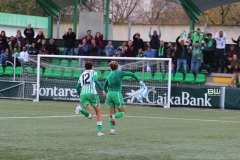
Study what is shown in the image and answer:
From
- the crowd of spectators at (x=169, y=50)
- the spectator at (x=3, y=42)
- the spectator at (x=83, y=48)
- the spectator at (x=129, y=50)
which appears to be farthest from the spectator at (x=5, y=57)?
the spectator at (x=129, y=50)

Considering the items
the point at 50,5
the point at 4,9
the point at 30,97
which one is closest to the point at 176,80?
the point at 30,97

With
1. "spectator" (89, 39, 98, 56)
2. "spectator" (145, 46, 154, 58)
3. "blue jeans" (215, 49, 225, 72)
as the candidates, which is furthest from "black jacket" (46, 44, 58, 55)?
"blue jeans" (215, 49, 225, 72)

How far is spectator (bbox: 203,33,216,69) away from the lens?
2998cm

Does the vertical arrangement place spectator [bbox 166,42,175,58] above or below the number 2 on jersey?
above

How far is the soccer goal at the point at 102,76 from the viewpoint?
91.7ft

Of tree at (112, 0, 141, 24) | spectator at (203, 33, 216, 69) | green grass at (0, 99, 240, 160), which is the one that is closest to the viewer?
green grass at (0, 99, 240, 160)

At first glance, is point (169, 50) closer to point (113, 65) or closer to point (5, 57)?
point (5, 57)

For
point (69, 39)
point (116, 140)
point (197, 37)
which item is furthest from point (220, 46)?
point (116, 140)

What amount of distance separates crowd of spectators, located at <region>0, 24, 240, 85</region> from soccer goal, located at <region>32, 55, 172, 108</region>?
0.58 m

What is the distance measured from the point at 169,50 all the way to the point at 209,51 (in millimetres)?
2065

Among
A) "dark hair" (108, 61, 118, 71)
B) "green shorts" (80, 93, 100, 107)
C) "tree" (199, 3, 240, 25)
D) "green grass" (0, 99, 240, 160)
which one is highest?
"tree" (199, 3, 240, 25)

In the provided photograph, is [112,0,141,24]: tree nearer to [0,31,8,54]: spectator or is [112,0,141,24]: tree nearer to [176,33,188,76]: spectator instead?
[0,31,8,54]: spectator

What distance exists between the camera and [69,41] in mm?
31984

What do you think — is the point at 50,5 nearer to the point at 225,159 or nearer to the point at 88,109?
the point at 88,109
